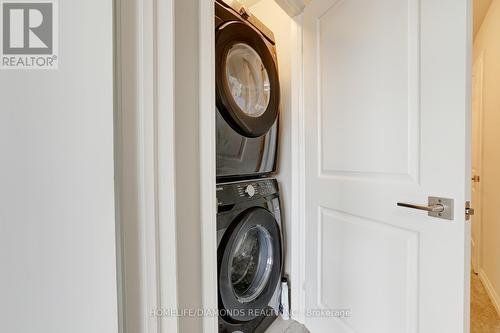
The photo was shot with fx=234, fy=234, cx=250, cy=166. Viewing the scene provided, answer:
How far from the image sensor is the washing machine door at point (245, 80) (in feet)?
3.42

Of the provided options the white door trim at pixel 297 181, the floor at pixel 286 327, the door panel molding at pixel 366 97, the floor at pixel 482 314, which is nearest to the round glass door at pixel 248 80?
the white door trim at pixel 297 181

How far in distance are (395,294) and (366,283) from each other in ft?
0.43

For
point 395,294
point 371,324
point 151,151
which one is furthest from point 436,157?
point 151,151

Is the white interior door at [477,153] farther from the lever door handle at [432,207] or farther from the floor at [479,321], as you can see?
the lever door handle at [432,207]

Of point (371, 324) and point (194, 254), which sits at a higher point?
point (194, 254)

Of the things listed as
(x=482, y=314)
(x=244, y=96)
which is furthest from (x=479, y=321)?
(x=244, y=96)

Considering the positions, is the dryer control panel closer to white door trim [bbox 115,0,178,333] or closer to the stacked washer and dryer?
the stacked washer and dryer

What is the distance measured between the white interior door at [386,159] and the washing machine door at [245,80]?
0.72 ft

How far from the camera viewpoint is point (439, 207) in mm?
747


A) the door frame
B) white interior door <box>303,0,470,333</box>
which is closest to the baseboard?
white interior door <box>303,0,470,333</box>

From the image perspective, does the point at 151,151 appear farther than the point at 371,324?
No

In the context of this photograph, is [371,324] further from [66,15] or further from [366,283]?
[66,15]

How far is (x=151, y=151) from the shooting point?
16.2 inches

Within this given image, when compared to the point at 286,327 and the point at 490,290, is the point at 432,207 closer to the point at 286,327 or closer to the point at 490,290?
the point at 286,327
